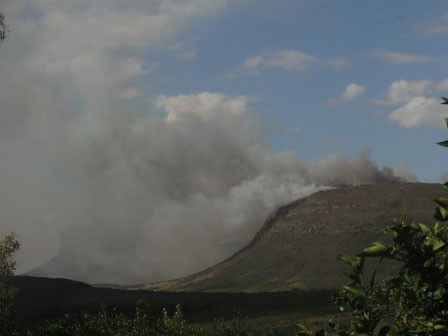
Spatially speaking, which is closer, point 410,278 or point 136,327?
point 410,278

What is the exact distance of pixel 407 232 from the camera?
32.4 feet

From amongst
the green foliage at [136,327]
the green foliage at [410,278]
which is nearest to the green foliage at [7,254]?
the green foliage at [136,327]

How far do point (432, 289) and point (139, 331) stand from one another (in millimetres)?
32482

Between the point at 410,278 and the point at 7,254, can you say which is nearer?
the point at 410,278

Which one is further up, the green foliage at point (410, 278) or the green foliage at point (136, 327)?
the green foliage at point (410, 278)

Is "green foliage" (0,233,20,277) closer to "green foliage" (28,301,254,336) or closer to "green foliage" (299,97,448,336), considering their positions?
"green foliage" (28,301,254,336)

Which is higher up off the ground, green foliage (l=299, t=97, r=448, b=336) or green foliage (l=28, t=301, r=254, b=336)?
green foliage (l=299, t=97, r=448, b=336)

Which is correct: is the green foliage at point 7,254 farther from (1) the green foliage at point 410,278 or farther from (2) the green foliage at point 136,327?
(1) the green foliage at point 410,278

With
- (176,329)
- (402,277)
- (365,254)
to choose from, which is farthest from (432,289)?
(176,329)

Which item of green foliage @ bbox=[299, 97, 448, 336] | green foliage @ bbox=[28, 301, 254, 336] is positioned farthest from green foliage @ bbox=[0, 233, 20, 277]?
green foliage @ bbox=[299, 97, 448, 336]

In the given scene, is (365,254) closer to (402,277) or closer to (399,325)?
(402,277)

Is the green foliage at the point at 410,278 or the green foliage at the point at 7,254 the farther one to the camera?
the green foliage at the point at 7,254

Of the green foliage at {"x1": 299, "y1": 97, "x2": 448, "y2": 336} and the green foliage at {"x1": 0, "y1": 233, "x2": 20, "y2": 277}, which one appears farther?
the green foliage at {"x1": 0, "y1": 233, "x2": 20, "y2": 277}

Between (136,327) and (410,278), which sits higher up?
(410,278)
